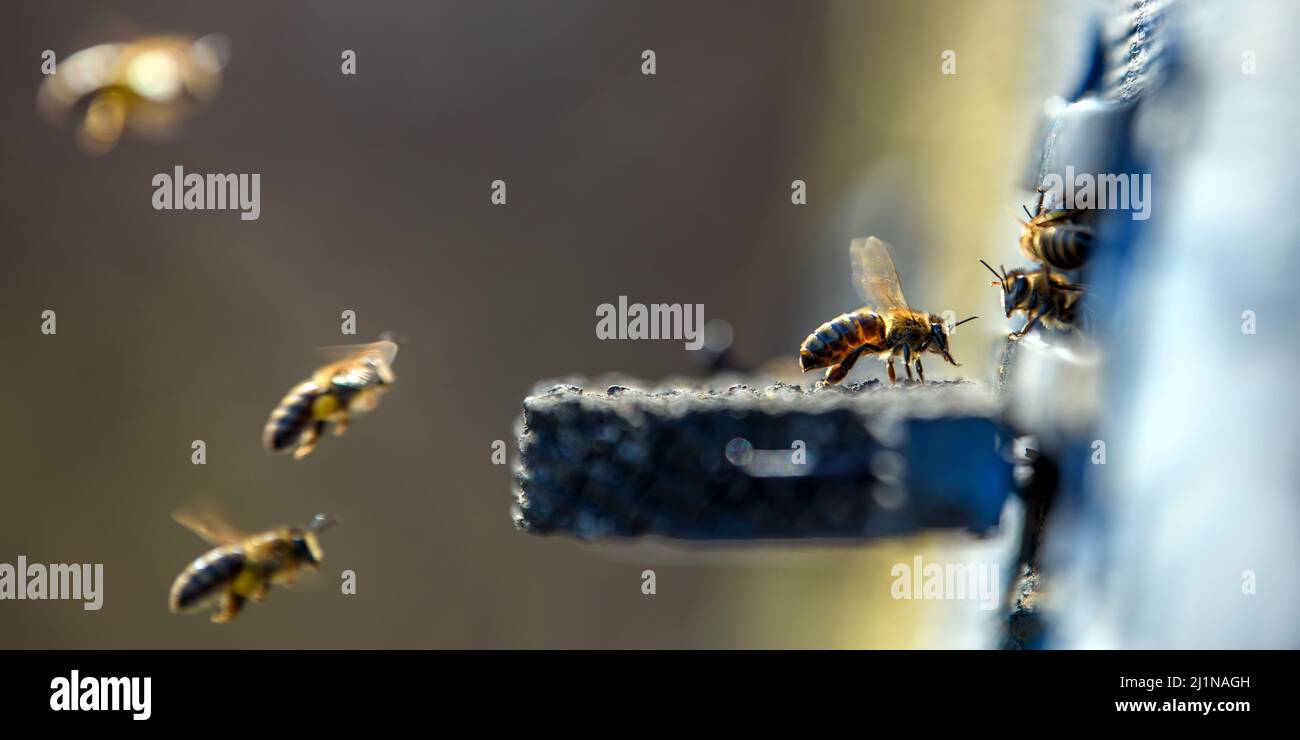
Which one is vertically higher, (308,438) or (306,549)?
(308,438)

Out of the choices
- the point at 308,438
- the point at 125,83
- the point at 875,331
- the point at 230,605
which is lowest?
the point at 230,605

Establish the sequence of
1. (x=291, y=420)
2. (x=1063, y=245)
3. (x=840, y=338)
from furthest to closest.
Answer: (x=291, y=420) < (x=840, y=338) < (x=1063, y=245)

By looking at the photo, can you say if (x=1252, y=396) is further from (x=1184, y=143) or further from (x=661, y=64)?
(x=661, y=64)

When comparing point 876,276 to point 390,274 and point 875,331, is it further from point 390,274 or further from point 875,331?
point 390,274

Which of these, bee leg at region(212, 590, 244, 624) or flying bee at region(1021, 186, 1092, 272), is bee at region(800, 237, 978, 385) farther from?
bee leg at region(212, 590, 244, 624)

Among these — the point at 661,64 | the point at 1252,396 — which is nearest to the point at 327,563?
the point at 661,64

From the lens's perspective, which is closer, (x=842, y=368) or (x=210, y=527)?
(x=842, y=368)

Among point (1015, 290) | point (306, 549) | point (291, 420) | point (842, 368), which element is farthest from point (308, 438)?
point (1015, 290)
